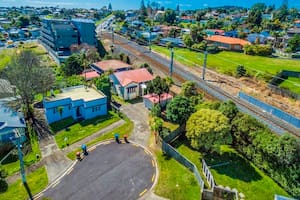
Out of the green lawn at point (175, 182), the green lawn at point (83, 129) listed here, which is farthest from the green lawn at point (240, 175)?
the green lawn at point (83, 129)

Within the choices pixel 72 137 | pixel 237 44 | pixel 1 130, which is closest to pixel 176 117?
pixel 72 137

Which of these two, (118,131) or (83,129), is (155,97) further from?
(83,129)

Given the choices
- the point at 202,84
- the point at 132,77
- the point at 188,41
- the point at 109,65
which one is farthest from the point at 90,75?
the point at 188,41

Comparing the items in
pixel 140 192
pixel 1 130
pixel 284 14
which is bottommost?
pixel 140 192

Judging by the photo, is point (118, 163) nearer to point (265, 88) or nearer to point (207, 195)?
point (207, 195)

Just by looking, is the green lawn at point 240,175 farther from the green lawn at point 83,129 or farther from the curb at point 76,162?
the green lawn at point 83,129

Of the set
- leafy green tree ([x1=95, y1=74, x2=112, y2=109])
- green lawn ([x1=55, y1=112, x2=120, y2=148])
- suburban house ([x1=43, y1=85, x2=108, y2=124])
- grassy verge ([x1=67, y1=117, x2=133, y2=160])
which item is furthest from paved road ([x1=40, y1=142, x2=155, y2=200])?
leafy green tree ([x1=95, y1=74, x2=112, y2=109])
